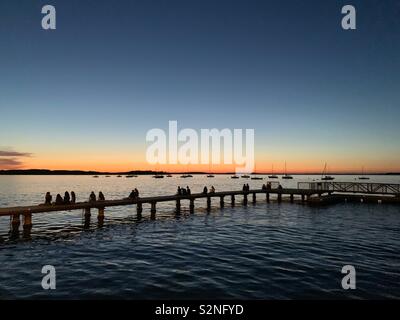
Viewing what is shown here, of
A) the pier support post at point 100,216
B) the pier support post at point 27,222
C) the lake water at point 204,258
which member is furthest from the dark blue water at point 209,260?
the pier support post at point 27,222

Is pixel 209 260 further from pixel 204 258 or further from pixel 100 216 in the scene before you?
pixel 100 216

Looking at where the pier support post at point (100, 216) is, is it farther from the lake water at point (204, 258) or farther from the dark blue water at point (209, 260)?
the dark blue water at point (209, 260)

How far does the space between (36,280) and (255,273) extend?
11113 mm

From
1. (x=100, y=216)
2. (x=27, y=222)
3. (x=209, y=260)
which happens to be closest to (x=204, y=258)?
(x=209, y=260)

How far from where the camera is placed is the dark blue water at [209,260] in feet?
47.6

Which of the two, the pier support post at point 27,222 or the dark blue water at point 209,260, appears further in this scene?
the pier support post at point 27,222

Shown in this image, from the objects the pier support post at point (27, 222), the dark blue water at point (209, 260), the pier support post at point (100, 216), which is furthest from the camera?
the pier support post at point (100, 216)

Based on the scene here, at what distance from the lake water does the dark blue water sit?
5 centimetres

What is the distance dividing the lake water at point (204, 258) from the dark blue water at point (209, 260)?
0.05m

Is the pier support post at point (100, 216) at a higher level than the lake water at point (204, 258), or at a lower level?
higher

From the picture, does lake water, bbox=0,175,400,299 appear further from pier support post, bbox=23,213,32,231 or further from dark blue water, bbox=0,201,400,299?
pier support post, bbox=23,213,32,231

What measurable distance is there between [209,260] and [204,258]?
543mm

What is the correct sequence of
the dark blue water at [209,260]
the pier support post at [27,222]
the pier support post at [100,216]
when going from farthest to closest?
the pier support post at [100,216] < the pier support post at [27,222] < the dark blue water at [209,260]

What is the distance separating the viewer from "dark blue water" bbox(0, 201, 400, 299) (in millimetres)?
14523
